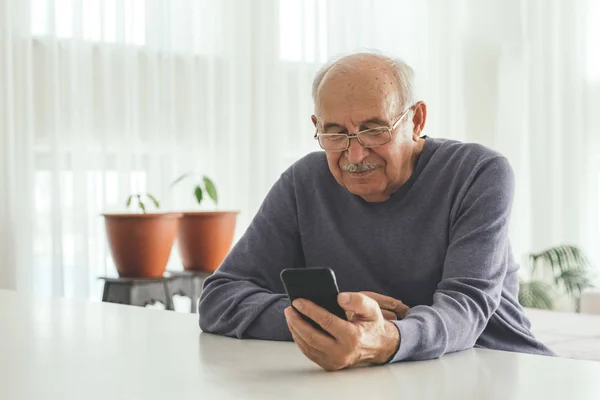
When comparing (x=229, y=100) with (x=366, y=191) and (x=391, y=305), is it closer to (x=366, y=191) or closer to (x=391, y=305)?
(x=366, y=191)

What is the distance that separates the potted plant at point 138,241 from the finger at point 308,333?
2.39 meters

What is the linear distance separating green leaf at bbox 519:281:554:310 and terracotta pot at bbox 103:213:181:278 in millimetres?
2527

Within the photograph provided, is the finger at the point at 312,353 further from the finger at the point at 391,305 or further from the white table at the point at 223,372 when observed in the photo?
the finger at the point at 391,305

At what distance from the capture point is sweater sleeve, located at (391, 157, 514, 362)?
1.28m

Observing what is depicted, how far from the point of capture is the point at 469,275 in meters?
1.48

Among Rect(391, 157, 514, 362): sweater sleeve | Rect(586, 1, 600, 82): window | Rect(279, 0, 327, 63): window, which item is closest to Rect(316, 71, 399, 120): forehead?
Rect(391, 157, 514, 362): sweater sleeve

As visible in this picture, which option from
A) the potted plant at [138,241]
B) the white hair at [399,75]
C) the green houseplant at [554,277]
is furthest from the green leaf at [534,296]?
the white hair at [399,75]

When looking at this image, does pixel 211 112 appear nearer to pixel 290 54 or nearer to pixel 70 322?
pixel 290 54

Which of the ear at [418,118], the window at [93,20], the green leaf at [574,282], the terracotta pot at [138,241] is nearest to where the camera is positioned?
the ear at [418,118]

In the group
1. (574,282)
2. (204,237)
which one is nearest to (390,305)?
(204,237)

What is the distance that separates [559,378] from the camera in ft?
3.54

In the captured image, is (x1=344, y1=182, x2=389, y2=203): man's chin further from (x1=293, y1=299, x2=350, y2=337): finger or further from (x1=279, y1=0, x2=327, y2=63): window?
(x1=279, y1=0, x2=327, y2=63): window

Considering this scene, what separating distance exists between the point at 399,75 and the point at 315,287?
635 millimetres

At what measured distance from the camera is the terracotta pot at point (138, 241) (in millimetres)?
3557
